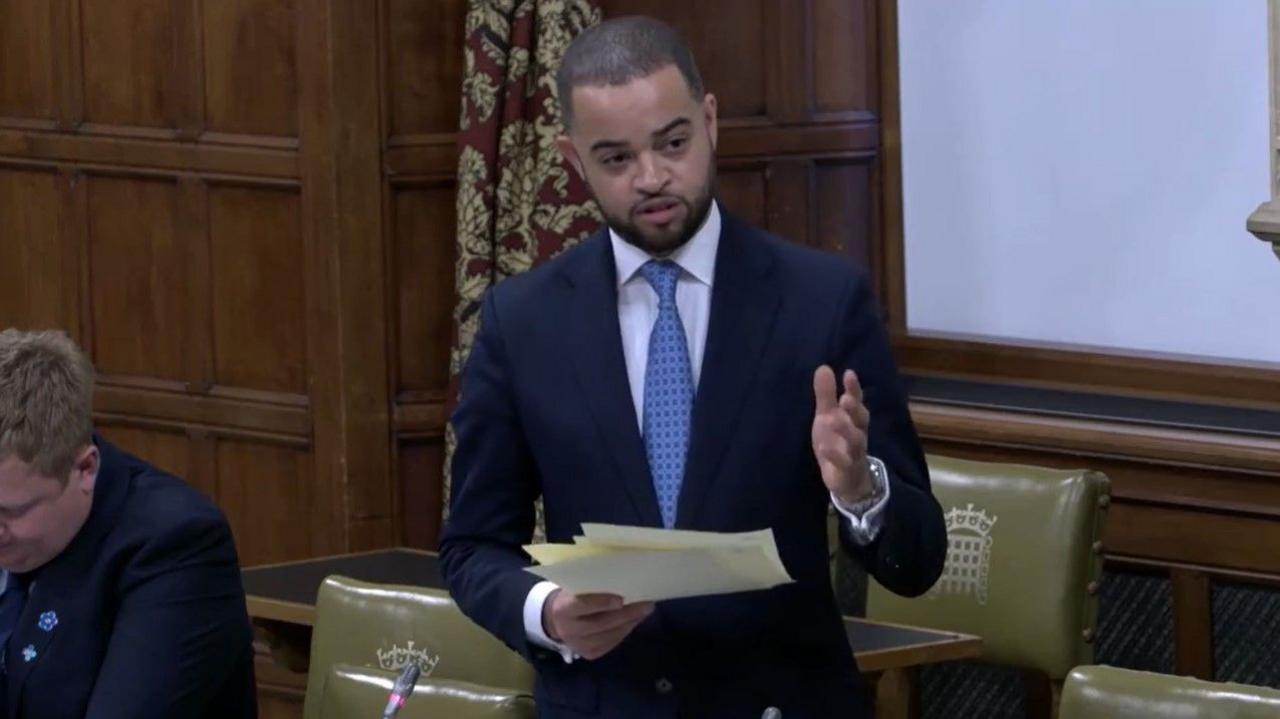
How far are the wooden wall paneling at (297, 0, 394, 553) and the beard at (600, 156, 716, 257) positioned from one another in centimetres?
269

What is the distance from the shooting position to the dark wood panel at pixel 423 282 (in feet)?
16.9

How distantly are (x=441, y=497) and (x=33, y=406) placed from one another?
2.57m

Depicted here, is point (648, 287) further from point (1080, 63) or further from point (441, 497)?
point (441, 497)

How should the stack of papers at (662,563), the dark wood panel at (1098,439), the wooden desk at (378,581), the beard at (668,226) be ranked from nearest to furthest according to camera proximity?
1. the stack of papers at (662,563)
2. the beard at (668,226)
3. the wooden desk at (378,581)
4. the dark wood panel at (1098,439)

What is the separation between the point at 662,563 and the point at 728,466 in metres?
0.26

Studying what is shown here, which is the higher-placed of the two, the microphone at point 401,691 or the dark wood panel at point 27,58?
the dark wood panel at point 27,58

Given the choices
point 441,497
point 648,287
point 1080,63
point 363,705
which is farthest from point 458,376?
point 648,287

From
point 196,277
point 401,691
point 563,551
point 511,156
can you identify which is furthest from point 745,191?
point 563,551

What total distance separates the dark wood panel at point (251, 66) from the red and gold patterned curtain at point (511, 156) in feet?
1.39

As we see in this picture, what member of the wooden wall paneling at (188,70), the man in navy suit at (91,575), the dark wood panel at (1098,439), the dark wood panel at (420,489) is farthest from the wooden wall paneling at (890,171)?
the man in navy suit at (91,575)

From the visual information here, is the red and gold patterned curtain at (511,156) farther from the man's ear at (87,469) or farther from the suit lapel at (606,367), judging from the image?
the suit lapel at (606,367)

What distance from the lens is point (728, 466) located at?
2.44 metres

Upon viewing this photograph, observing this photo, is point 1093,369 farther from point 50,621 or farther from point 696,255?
point 50,621

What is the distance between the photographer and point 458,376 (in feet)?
16.6
